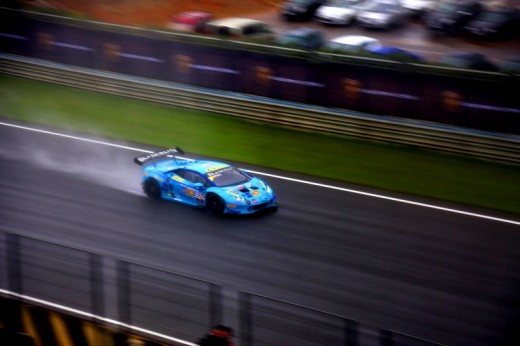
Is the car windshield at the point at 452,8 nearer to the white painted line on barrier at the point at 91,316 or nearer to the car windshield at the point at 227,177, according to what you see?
the car windshield at the point at 227,177

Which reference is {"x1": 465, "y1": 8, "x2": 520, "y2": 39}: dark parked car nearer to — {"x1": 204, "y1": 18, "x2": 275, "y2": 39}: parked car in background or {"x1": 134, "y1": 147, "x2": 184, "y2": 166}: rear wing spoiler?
{"x1": 204, "y1": 18, "x2": 275, "y2": 39}: parked car in background

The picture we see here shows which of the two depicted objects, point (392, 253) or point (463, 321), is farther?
point (392, 253)

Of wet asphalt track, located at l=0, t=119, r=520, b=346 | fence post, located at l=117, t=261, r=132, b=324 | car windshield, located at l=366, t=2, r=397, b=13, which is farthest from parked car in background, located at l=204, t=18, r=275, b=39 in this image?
fence post, located at l=117, t=261, r=132, b=324

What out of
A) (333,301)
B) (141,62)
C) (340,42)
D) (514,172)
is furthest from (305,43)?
(333,301)

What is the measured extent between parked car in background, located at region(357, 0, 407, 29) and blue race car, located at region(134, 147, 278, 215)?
21.4 metres

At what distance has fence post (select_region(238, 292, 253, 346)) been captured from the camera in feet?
34.8

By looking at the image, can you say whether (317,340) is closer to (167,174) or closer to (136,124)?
(167,174)

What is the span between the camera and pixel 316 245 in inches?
704

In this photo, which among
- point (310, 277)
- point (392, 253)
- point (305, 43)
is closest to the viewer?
point (310, 277)

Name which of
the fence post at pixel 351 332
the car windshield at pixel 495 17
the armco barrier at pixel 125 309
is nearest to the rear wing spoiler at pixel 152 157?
the armco barrier at pixel 125 309

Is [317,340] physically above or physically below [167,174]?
above

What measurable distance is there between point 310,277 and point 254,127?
943 centimetres

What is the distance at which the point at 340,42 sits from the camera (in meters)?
34.4

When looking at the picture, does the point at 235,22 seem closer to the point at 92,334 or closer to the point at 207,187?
the point at 207,187
